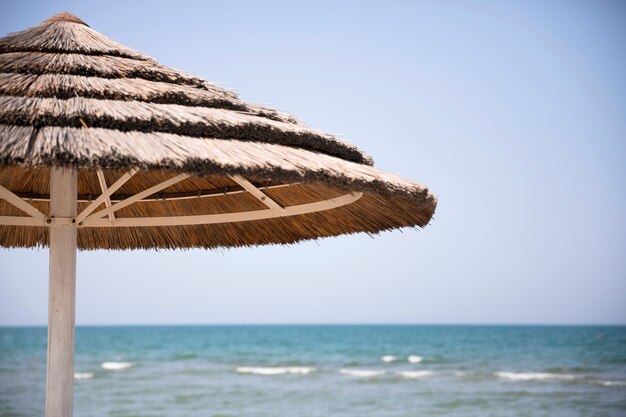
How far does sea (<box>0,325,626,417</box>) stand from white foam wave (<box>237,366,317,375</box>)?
1.0 inches

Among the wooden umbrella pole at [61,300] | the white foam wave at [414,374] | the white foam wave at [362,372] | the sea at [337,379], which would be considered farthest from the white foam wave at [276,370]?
the wooden umbrella pole at [61,300]

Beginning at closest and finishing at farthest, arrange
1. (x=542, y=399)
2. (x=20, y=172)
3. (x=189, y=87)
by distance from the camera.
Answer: (x=189, y=87) → (x=20, y=172) → (x=542, y=399)

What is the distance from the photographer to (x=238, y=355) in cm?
2678

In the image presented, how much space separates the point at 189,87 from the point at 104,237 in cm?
151

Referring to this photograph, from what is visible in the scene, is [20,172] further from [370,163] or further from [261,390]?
[261,390]

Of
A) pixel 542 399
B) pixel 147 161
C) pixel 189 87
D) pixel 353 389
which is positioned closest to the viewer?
pixel 147 161

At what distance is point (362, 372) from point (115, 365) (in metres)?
6.48

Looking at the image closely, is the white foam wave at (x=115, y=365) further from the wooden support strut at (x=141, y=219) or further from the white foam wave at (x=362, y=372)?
the wooden support strut at (x=141, y=219)

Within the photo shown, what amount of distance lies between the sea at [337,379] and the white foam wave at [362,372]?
27 mm

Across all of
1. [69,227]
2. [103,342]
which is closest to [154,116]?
[69,227]

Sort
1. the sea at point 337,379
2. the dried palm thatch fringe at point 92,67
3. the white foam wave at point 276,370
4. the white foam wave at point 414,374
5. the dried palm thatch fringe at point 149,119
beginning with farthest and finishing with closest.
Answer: the white foam wave at point 276,370 → the white foam wave at point 414,374 → the sea at point 337,379 → the dried palm thatch fringe at point 92,67 → the dried palm thatch fringe at point 149,119

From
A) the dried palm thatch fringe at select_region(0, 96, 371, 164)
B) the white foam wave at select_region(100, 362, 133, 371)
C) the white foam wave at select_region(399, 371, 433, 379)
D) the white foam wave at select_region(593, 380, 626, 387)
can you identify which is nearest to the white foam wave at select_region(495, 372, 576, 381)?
the white foam wave at select_region(593, 380, 626, 387)

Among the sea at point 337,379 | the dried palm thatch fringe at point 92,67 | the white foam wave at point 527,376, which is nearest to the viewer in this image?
the dried palm thatch fringe at point 92,67

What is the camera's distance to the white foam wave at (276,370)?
66.3 feet
